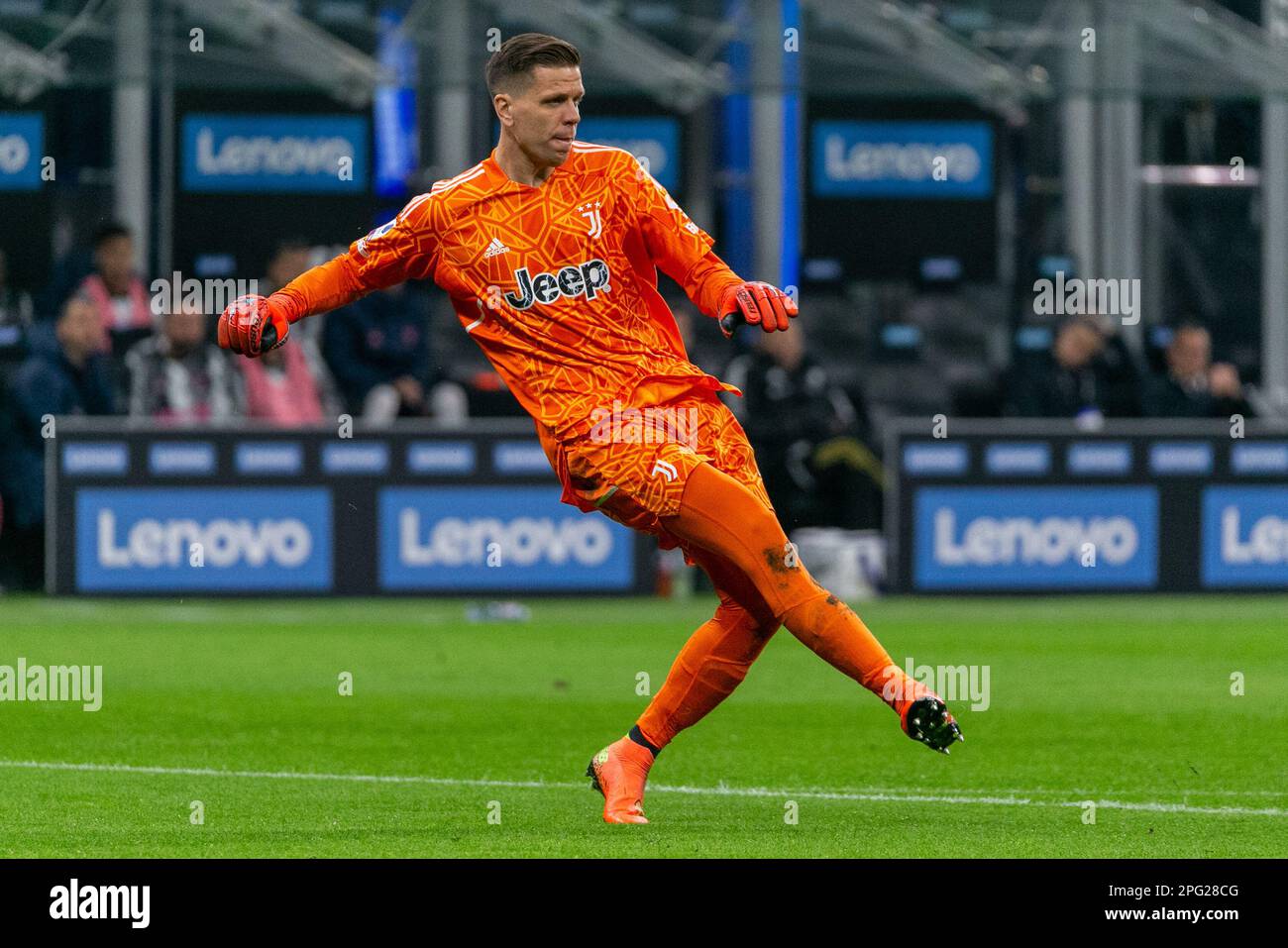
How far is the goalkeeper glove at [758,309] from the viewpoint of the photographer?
7.97 metres

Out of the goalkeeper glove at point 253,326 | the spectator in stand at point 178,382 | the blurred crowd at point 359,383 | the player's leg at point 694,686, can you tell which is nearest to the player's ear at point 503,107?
the goalkeeper glove at point 253,326

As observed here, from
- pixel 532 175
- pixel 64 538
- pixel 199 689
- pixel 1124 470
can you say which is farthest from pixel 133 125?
pixel 532 175

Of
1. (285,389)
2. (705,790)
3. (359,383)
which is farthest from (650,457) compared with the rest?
(359,383)

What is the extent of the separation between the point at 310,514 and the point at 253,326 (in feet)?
33.8

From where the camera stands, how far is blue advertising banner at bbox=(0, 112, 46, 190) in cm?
2195

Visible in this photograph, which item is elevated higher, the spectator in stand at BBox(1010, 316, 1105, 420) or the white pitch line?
the spectator in stand at BBox(1010, 316, 1105, 420)

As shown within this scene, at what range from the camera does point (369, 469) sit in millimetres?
18594

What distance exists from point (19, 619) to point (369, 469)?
2688 millimetres

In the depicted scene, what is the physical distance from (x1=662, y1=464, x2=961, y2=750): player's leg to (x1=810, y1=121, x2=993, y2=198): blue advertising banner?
51.8ft

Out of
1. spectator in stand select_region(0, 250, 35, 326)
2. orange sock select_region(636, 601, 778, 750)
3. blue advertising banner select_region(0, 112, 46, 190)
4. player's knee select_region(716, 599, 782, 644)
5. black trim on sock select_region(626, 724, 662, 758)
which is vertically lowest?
black trim on sock select_region(626, 724, 662, 758)

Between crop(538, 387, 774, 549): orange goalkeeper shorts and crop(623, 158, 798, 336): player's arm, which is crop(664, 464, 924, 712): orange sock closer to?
crop(538, 387, 774, 549): orange goalkeeper shorts

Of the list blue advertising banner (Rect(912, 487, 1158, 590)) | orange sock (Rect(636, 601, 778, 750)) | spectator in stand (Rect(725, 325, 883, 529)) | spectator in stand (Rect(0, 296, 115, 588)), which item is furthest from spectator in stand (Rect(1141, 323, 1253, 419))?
orange sock (Rect(636, 601, 778, 750))

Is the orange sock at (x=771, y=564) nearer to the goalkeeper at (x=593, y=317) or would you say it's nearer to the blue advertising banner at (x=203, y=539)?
the goalkeeper at (x=593, y=317)

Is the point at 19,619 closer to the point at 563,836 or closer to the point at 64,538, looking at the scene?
the point at 64,538
